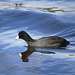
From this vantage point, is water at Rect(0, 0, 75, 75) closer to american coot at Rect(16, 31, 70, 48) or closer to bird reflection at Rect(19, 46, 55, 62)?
bird reflection at Rect(19, 46, 55, 62)

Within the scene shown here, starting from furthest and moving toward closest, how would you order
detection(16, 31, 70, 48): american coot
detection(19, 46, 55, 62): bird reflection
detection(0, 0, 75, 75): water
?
detection(16, 31, 70, 48): american coot, detection(19, 46, 55, 62): bird reflection, detection(0, 0, 75, 75): water

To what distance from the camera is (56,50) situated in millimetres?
12227

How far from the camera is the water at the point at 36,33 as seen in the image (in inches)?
391

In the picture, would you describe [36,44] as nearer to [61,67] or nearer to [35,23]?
[61,67]

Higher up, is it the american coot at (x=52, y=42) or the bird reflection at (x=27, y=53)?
the american coot at (x=52, y=42)

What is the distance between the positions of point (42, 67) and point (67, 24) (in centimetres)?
746

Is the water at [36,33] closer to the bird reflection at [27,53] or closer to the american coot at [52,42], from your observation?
the bird reflection at [27,53]

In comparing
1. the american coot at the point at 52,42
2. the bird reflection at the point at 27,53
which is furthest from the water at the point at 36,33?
the american coot at the point at 52,42

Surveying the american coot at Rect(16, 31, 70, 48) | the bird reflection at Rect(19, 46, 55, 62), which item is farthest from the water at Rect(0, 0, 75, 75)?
the american coot at Rect(16, 31, 70, 48)

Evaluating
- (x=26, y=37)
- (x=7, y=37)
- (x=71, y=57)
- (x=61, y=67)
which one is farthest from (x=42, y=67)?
(x=7, y=37)

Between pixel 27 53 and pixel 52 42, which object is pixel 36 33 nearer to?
pixel 52 42

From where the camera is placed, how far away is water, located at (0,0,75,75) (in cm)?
993

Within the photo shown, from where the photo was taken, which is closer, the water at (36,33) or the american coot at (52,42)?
the water at (36,33)

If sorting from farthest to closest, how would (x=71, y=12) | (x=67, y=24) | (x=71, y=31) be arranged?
(x=71, y=12), (x=67, y=24), (x=71, y=31)
